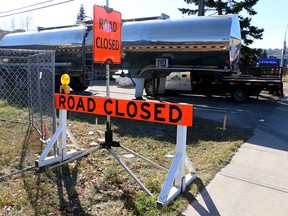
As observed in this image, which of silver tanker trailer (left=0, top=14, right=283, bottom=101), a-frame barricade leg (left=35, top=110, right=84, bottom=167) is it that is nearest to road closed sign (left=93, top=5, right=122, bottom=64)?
a-frame barricade leg (left=35, top=110, right=84, bottom=167)

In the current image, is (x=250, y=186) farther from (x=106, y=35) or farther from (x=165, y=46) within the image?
(x=165, y=46)

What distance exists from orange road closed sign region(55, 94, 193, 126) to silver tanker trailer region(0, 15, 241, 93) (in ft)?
24.1

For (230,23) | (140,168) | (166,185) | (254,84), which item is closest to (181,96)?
(254,84)

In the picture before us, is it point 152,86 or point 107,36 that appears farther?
point 152,86

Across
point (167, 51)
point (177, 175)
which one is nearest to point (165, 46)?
point (167, 51)

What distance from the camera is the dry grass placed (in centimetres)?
357

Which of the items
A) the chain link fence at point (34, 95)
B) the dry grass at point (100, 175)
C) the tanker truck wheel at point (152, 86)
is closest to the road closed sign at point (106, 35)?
the chain link fence at point (34, 95)

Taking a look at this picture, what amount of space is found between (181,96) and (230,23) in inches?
209

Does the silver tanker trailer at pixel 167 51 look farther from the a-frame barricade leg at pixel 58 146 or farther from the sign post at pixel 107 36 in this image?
the a-frame barricade leg at pixel 58 146

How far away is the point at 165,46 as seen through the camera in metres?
11.4

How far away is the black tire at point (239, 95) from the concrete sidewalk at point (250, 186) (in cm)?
742

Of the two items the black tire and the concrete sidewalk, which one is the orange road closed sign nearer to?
the concrete sidewalk

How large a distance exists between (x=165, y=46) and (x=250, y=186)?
807 cm

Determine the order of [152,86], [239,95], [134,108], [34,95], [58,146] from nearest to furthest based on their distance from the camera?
1. [134,108]
2. [58,146]
3. [34,95]
4. [239,95]
5. [152,86]
